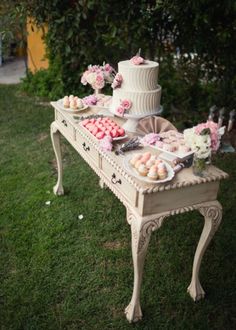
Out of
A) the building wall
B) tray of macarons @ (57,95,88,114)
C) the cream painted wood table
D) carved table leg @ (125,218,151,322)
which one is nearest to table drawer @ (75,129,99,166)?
the cream painted wood table

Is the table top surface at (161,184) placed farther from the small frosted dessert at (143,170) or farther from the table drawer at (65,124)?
the table drawer at (65,124)

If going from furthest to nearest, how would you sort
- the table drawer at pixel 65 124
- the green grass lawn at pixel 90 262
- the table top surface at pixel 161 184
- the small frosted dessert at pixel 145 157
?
the table drawer at pixel 65 124 → the green grass lawn at pixel 90 262 → the small frosted dessert at pixel 145 157 → the table top surface at pixel 161 184

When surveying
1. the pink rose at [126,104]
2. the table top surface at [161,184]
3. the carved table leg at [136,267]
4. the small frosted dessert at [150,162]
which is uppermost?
the pink rose at [126,104]

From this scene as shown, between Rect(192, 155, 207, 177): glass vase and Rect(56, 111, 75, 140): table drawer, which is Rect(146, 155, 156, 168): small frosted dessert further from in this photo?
Rect(56, 111, 75, 140): table drawer

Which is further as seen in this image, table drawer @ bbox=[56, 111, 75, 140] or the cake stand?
table drawer @ bbox=[56, 111, 75, 140]

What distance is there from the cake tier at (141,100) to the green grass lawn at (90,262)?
1.11 m

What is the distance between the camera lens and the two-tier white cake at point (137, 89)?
8.18 ft

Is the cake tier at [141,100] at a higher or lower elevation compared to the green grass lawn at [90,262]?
higher

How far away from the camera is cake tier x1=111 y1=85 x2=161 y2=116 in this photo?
2.53 metres

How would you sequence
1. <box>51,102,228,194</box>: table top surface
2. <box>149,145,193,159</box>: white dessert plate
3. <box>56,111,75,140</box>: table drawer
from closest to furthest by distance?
<box>51,102,228,194</box>: table top surface
<box>149,145,193,159</box>: white dessert plate
<box>56,111,75,140</box>: table drawer

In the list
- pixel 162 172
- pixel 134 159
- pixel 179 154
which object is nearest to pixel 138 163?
pixel 134 159

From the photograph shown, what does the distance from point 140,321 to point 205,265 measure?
2.42 feet

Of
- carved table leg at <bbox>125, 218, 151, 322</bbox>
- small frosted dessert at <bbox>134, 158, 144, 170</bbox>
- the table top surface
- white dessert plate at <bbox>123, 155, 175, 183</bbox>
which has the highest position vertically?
small frosted dessert at <bbox>134, 158, 144, 170</bbox>

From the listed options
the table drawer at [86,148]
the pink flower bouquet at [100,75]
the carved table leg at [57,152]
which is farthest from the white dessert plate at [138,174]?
the carved table leg at [57,152]
